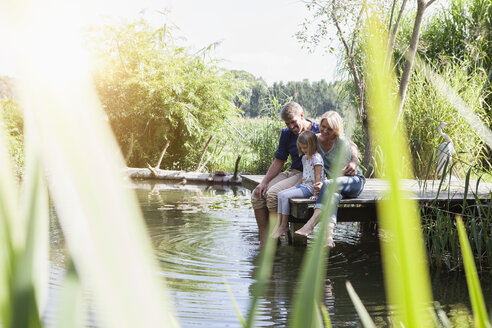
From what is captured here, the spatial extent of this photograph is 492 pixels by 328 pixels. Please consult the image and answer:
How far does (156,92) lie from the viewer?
1512 centimetres

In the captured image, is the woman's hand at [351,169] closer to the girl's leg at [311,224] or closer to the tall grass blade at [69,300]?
the girl's leg at [311,224]

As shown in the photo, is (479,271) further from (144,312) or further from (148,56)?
(148,56)

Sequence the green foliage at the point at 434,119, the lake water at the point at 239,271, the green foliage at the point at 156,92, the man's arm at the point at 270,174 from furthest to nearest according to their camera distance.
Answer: the green foliage at the point at 156,92
the green foliage at the point at 434,119
the man's arm at the point at 270,174
the lake water at the point at 239,271

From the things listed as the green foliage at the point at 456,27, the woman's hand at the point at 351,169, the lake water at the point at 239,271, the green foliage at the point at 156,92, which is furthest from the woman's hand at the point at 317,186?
the green foliage at the point at 156,92

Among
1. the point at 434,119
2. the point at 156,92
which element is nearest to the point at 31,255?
the point at 434,119

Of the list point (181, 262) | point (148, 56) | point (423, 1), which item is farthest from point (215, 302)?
point (148, 56)

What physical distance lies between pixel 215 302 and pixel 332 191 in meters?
3.56

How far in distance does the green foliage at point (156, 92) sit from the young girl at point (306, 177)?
9971mm

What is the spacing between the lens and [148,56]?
15.2 m

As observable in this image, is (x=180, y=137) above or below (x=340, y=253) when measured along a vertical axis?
above

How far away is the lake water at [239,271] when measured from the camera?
346cm

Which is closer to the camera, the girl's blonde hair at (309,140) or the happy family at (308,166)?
the happy family at (308,166)

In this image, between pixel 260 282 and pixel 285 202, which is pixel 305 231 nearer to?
pixel 285 202

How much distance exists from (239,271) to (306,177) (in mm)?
1210
